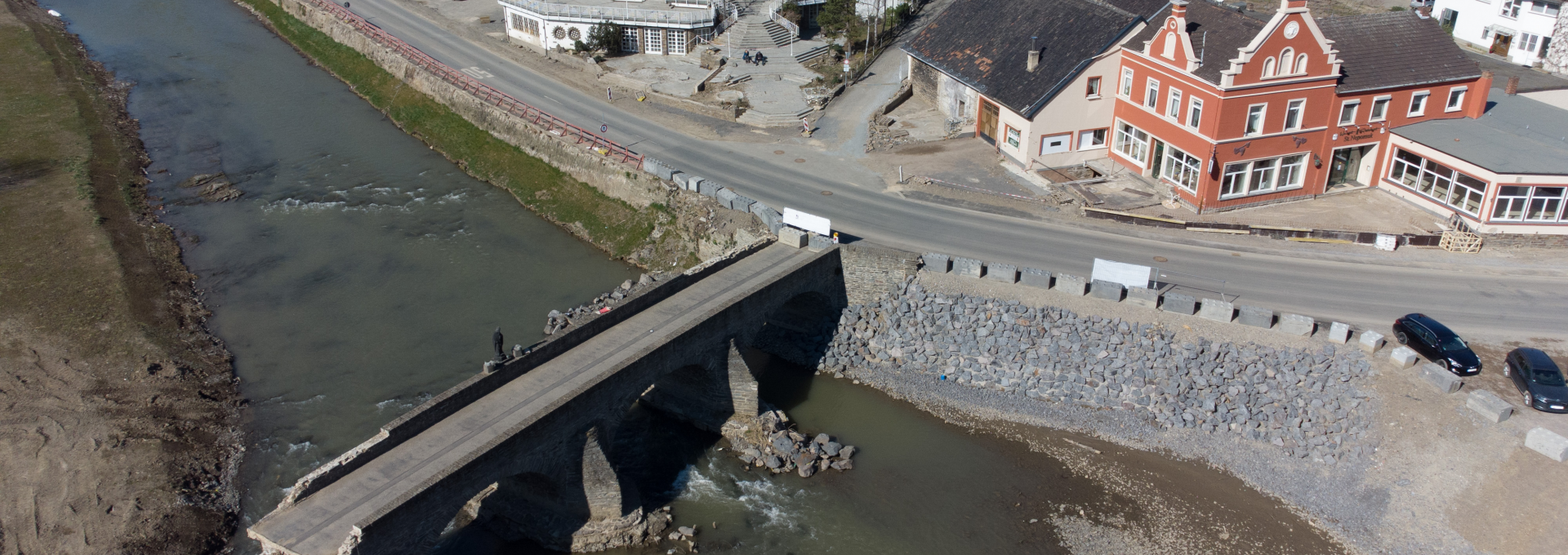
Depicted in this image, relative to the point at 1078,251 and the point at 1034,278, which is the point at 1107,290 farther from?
the point at 1078,251

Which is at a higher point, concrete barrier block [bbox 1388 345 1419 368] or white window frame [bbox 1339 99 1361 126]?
white window frame [bbox 1339 99 1361 126]

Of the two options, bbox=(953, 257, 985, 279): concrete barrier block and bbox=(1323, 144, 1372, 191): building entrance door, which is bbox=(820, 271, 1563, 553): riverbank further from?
bbox=(1323, 144, 1372, 191): building entrance door

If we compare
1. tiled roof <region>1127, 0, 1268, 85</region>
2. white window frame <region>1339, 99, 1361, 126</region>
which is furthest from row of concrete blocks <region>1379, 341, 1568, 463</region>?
tiled roof <region>1127, 0, 1268, 85</region>

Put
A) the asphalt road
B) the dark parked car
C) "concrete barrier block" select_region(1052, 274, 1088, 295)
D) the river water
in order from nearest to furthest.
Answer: the dark parked car → the river water → the asphalt road → "concrete barrier block" select_region(1052, 274, 1088, 295)

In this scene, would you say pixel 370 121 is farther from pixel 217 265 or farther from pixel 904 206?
pixel 904 206

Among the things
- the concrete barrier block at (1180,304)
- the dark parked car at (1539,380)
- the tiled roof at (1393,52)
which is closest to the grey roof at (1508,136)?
the tiled roof at (1393,52)

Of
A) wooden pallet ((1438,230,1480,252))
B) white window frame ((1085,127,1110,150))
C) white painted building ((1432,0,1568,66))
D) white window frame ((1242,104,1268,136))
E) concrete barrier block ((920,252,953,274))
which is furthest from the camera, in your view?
white painted building ((1432,0,1568,66))

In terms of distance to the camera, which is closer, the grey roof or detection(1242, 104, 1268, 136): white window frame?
the grey roof
